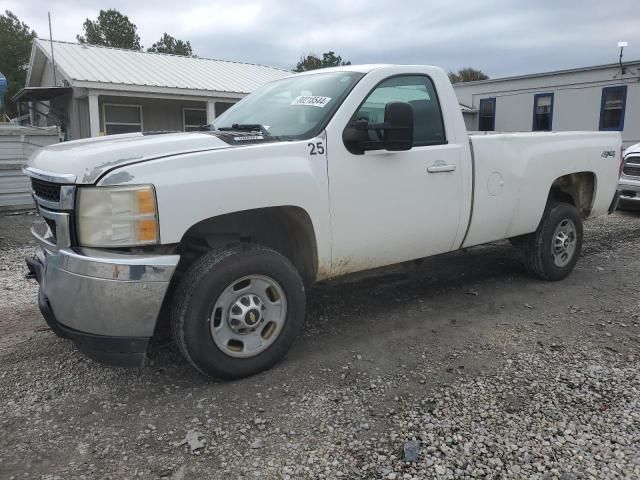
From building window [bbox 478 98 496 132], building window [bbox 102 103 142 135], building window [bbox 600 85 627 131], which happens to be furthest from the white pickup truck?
building window [bbox 478 98 496 132]

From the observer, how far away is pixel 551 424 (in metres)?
2.97

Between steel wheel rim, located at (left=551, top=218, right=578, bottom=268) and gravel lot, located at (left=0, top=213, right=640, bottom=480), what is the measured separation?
730 mm

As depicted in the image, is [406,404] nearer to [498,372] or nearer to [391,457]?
[391,457]

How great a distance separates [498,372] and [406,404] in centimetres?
78

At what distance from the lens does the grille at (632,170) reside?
9.87 m

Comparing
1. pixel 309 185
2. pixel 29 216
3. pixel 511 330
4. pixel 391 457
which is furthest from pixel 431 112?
pixel 29 216

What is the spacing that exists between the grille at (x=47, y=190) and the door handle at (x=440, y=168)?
2.56 metres

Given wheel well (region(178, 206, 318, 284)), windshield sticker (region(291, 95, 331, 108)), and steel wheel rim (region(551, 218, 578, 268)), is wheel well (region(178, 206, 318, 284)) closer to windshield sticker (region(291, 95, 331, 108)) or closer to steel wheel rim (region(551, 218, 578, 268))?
windshield sticker (region(291, 95, 331, 108))

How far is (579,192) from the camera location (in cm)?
588

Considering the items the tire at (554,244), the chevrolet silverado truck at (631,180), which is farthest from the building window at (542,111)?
the tire at (554,244)

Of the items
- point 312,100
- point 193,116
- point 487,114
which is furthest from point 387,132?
point 487,114

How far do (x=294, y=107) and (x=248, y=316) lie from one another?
162cm

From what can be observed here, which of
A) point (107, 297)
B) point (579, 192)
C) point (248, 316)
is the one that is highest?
point (579, 192)

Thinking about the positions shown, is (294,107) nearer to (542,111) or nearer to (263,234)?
(263,234)
